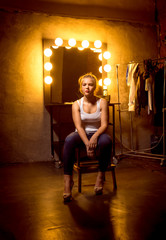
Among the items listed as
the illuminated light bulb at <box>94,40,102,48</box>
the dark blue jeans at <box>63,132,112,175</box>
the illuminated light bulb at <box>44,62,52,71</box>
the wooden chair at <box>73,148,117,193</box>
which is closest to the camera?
the dark blue jeans at <box>63,132,112,175</box>

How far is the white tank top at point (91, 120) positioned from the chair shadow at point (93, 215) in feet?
2.15

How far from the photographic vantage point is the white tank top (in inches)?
103

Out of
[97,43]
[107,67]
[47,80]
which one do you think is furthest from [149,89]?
[47,80]

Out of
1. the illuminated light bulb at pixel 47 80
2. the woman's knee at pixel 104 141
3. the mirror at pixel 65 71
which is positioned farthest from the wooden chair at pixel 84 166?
the illuminated light bulb at pixel 47 80

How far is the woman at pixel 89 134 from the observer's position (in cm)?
241

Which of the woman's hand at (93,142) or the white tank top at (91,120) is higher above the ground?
the white tank top at (91,120)

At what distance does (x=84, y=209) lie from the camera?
2.09 metres

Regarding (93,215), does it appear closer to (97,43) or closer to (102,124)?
(102,124)

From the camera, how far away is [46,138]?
14.4ft

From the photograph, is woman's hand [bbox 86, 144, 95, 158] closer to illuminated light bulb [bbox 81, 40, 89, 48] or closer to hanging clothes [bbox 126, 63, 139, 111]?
hanging clothes [bbox 126, 63, 139, 111]

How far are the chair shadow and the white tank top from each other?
65 centimetres

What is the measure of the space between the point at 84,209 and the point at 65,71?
2.84m

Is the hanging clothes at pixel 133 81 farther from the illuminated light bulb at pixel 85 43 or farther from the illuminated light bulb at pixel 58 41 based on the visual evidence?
the illuminated light bulb at pixel 58 41

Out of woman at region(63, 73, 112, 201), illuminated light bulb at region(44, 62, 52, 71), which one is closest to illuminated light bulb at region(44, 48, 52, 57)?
illuminated light bulb at region(44, 62, 52, 71)
